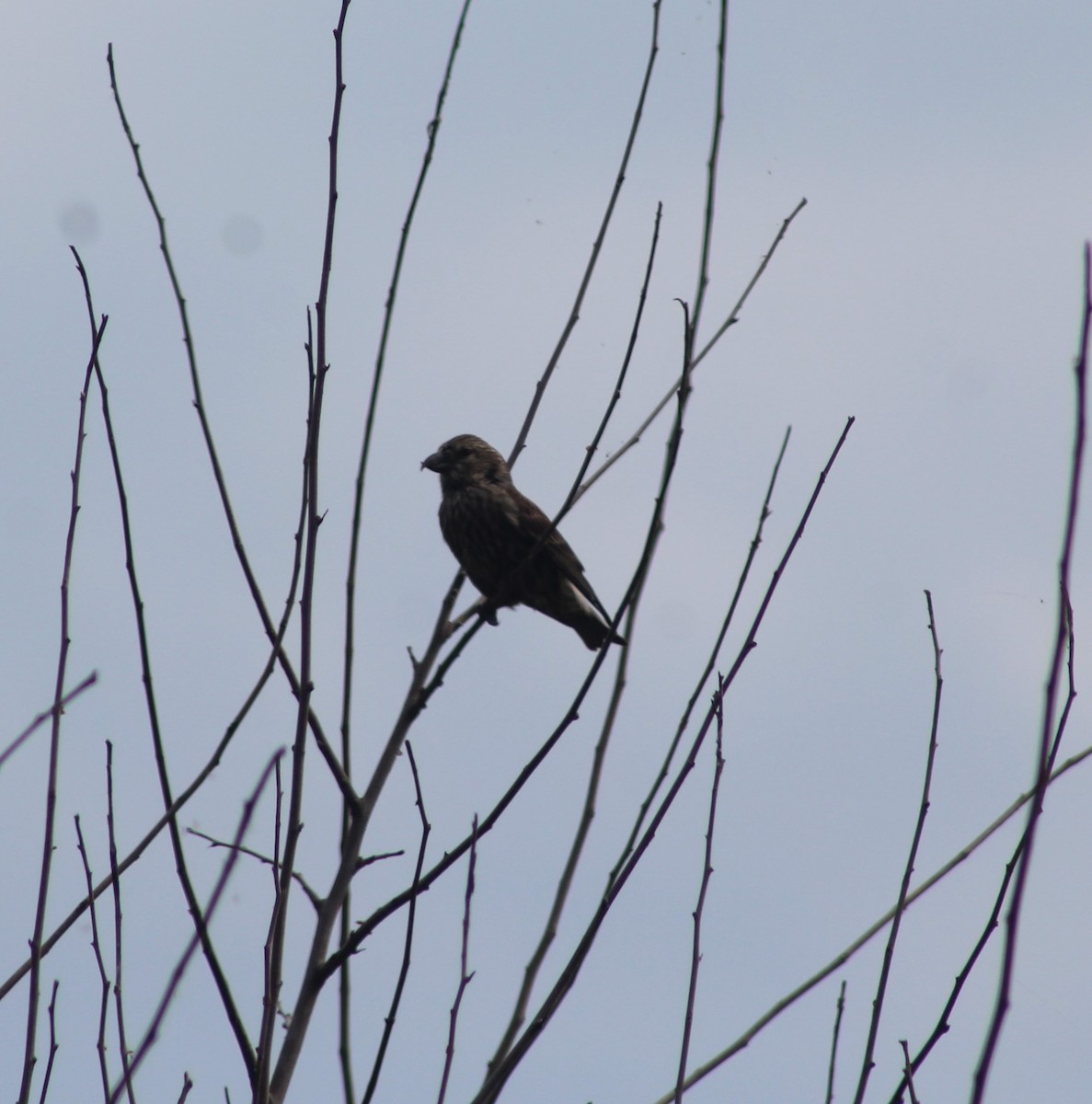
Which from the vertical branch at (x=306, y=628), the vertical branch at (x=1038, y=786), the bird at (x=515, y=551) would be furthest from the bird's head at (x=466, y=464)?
the vertical branch at (x=1038, y=786)

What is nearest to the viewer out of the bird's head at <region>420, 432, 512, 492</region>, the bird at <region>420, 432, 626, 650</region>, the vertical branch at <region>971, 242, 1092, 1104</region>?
the vertical branch at <region>971, 242, 1092, 1104</region>

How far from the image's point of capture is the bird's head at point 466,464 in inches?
301

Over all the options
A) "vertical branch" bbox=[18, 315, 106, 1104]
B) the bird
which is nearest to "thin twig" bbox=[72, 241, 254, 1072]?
"vertical branch" bbox=[18, 315, 106, 1104]

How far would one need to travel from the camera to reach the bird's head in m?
7.64

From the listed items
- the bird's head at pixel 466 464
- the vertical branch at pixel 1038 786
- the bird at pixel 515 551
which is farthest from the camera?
the bird's head at pixel 466 464

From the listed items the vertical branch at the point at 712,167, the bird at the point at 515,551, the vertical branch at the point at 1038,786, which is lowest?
the vertical branch at the point at 1038,786

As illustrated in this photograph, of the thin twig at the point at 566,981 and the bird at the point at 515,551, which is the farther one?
the bird at the point at 515,551

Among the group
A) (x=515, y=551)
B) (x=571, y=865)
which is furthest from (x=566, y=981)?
(x=515, y=551)

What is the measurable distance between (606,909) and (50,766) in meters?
1.35

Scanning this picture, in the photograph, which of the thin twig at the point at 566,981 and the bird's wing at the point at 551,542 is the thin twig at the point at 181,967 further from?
the bird's wing at the point at 551,542

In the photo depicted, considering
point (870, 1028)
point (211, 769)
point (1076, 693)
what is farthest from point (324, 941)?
point (1076, 693)

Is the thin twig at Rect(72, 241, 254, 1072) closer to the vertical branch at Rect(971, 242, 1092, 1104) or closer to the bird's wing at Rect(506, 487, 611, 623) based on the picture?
the vertical branch at Rect(971, 242, 1092, 1104)

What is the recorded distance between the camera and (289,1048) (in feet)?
10.4

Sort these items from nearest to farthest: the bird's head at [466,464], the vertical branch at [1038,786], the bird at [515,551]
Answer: the vertical branch at [1038,786], the bird at [515,551], the bird's head at [466,464]
